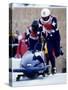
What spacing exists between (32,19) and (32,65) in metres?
0.33

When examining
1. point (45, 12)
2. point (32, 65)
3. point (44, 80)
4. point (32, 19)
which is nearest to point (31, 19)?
point (32, 19)

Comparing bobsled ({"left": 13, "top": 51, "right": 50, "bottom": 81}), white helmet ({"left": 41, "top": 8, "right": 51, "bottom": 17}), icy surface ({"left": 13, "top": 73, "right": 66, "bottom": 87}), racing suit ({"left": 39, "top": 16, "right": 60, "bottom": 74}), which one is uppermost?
white helmet ({"left": 41, "top": 8, "right": 51, "bottom": 17})

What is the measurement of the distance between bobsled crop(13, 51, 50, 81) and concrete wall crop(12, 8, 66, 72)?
0.12 m

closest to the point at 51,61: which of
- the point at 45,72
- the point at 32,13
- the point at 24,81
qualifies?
the point at 45,72

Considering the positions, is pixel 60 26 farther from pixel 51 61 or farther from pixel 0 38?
pixel 0 38

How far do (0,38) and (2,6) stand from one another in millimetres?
222

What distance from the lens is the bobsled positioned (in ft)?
5.90

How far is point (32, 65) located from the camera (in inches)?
71.7

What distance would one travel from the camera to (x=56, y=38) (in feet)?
6.12

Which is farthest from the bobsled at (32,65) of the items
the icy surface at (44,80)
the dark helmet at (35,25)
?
the dark helmet at (35,25)

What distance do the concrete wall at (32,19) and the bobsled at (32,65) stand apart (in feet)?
0.40

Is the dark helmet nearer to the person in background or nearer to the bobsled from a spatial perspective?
the person in background

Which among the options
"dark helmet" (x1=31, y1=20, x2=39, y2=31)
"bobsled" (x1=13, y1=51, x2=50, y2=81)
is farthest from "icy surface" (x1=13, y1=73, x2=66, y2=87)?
"dark helmet" (x1=31, y1=20, x2=39, y2=31)

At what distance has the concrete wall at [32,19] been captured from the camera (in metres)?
1.77
